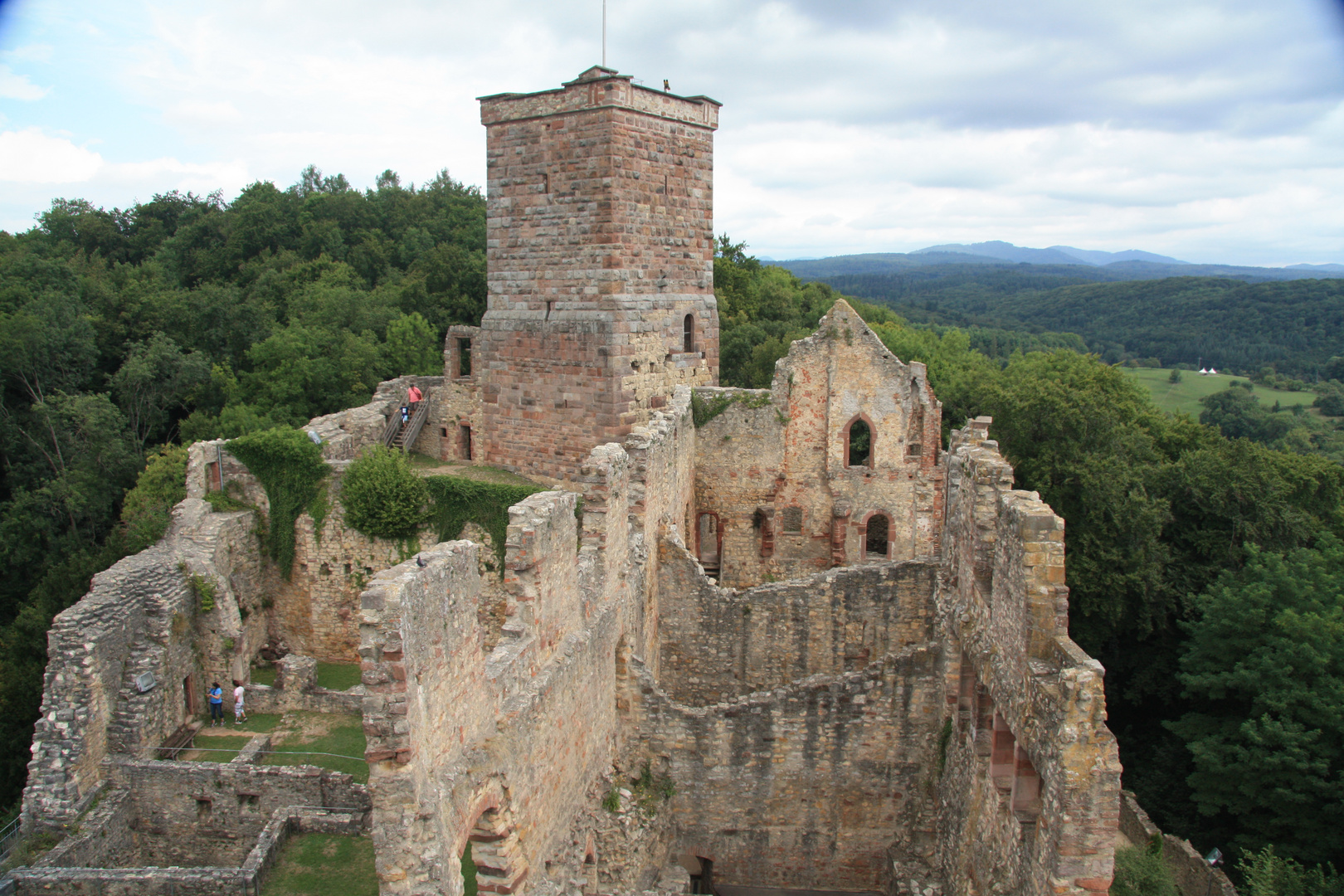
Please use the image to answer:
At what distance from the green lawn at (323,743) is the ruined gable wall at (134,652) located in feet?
6.57

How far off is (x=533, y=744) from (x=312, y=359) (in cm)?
2188

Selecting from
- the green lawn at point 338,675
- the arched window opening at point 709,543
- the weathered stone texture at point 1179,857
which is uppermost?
the arched window opening at point 709,543

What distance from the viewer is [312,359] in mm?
26109

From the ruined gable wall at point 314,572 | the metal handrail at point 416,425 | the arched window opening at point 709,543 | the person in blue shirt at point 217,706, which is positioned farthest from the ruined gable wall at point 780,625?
the metal handrail at point 416,425

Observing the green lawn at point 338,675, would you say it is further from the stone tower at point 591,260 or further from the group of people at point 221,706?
the stone tower at point 591,260

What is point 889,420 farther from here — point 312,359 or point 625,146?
point 312,359

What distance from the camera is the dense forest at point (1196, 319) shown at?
81.3 meters

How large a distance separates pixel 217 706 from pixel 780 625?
32.4 feet

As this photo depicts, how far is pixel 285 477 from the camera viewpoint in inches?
667

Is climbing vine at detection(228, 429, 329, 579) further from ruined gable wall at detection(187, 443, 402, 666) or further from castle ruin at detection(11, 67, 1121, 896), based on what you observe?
castle ruin at detection(11, 67, 1121, 896)

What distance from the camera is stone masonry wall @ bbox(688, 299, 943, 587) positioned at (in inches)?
610

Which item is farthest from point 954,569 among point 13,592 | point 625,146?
point 13,592

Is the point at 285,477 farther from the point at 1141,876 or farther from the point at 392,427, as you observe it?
the point at 1141,876

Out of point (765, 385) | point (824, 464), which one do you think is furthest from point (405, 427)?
point (765, 385)
